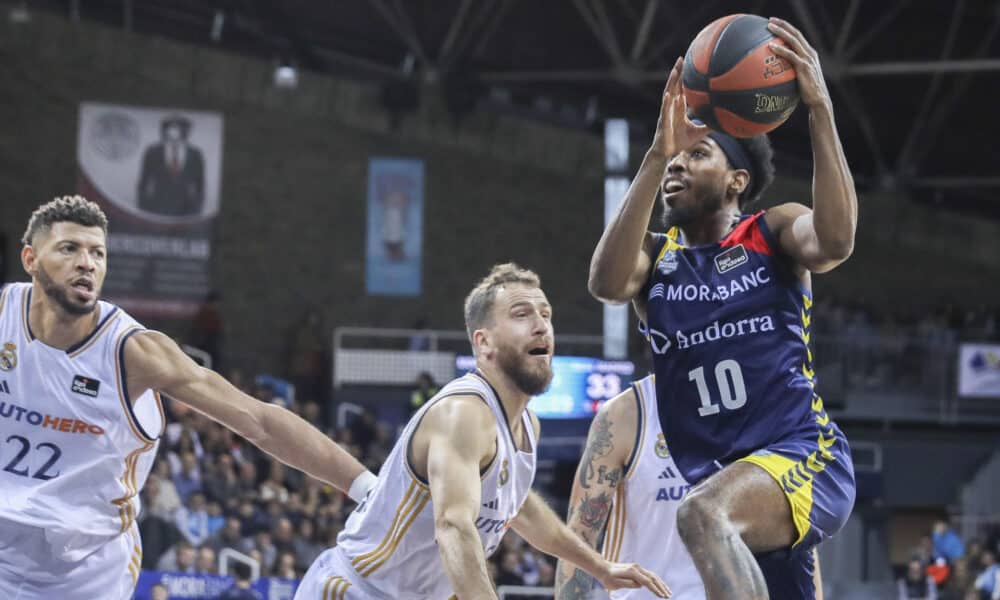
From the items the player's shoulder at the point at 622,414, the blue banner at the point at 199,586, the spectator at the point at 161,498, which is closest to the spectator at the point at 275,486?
the spectator at the point at 161,498

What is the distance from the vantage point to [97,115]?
76.8 ft

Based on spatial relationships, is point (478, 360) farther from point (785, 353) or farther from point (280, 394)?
point (280, 394)

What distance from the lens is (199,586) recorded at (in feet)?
40.7

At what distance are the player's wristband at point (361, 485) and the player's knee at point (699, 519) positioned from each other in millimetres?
1431

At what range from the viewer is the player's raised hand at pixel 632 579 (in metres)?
5.32

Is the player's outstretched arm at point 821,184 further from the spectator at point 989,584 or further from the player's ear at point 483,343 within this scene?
the spectator at point 989,584

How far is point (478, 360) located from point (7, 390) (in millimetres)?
1889

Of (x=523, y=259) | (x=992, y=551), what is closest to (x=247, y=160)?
(x=523, y=259)

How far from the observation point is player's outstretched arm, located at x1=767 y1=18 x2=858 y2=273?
14.8 feet

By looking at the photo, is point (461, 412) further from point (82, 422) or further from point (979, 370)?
point (979, 370)

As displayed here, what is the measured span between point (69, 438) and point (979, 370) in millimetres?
19944

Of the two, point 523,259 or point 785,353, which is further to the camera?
point 523,259

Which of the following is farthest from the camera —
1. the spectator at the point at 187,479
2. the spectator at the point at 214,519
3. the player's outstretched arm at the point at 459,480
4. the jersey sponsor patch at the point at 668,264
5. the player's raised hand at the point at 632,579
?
the spectator at the point at 187,479

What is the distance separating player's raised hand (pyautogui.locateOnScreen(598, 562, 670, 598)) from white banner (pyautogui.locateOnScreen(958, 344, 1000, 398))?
18770mm
